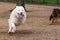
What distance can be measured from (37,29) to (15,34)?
1546 millimetres

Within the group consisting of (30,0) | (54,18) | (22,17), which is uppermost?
(22,17)

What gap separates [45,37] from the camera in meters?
8.90

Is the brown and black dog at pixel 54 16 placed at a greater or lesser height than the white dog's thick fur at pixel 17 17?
lesser

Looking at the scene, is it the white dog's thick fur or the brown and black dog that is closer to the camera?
the white dog's thick fur

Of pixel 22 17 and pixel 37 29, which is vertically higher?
pixel 22 17

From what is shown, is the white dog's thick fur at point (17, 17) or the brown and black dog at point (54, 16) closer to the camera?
the white dog's thick fur at point (17, 17)

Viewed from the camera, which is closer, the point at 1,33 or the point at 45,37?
the point at 45,37

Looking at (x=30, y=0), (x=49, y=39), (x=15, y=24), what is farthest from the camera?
(x=30, y=0)

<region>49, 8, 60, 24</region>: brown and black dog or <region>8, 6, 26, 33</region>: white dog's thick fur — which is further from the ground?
<region>8, 6, 26, 33</region>: white dog's thick fur

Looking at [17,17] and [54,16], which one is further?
[54,16]

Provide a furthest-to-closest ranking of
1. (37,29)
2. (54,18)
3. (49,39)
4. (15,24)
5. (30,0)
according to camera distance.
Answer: (30,0) < (54,18) < (37,29) < (15,24) < (49,39)

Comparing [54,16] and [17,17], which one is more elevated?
[17,17]

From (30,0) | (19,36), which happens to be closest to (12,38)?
(19,36)

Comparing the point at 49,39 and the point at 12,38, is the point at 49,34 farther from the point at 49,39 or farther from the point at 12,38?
the point at 12,38
